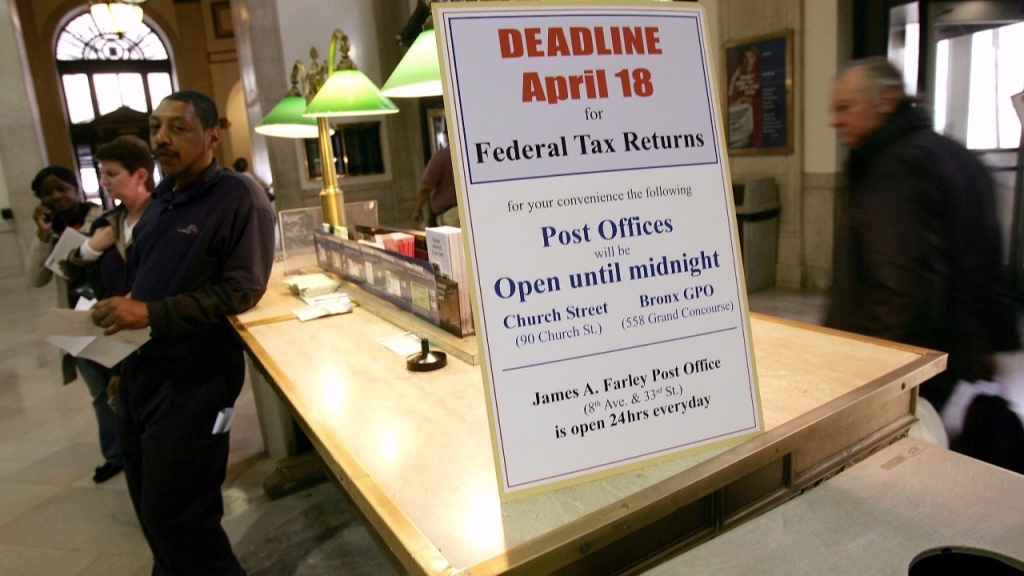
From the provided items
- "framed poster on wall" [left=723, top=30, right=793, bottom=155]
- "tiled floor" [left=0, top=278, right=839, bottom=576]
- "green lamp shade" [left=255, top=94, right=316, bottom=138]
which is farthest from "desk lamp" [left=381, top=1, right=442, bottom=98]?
"framed poster on wall" [left=723, top=30, right=793, bottom=155]

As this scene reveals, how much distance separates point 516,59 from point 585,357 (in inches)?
19.3

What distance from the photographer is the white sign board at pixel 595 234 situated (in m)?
1.01

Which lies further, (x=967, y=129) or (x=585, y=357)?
(x=967, y=129)

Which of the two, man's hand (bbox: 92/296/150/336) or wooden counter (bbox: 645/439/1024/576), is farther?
man's hand (bbox: 92/296/150/336)

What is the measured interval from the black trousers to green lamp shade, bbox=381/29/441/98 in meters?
1.07

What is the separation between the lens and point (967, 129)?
5.14 metres

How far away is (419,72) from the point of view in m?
2.11

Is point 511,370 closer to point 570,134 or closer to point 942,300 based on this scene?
point 570,134

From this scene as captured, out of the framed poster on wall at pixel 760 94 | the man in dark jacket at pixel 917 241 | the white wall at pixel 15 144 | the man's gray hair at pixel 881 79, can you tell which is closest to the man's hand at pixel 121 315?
the man in dark jacket at pixel 917 241

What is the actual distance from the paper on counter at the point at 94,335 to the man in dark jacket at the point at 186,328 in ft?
0.16

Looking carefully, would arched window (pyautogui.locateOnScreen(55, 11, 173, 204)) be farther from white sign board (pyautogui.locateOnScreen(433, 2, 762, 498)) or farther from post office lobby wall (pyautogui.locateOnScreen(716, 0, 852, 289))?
white sign board (pyautogui.locateOnScreen(433, 2, 762, 498))

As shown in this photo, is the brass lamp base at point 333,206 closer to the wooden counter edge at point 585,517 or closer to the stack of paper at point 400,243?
the stack of paper at point 400,243

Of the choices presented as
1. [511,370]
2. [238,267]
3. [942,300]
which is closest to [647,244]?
[511,370]

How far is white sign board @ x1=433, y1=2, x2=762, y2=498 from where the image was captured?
3.33 feet
